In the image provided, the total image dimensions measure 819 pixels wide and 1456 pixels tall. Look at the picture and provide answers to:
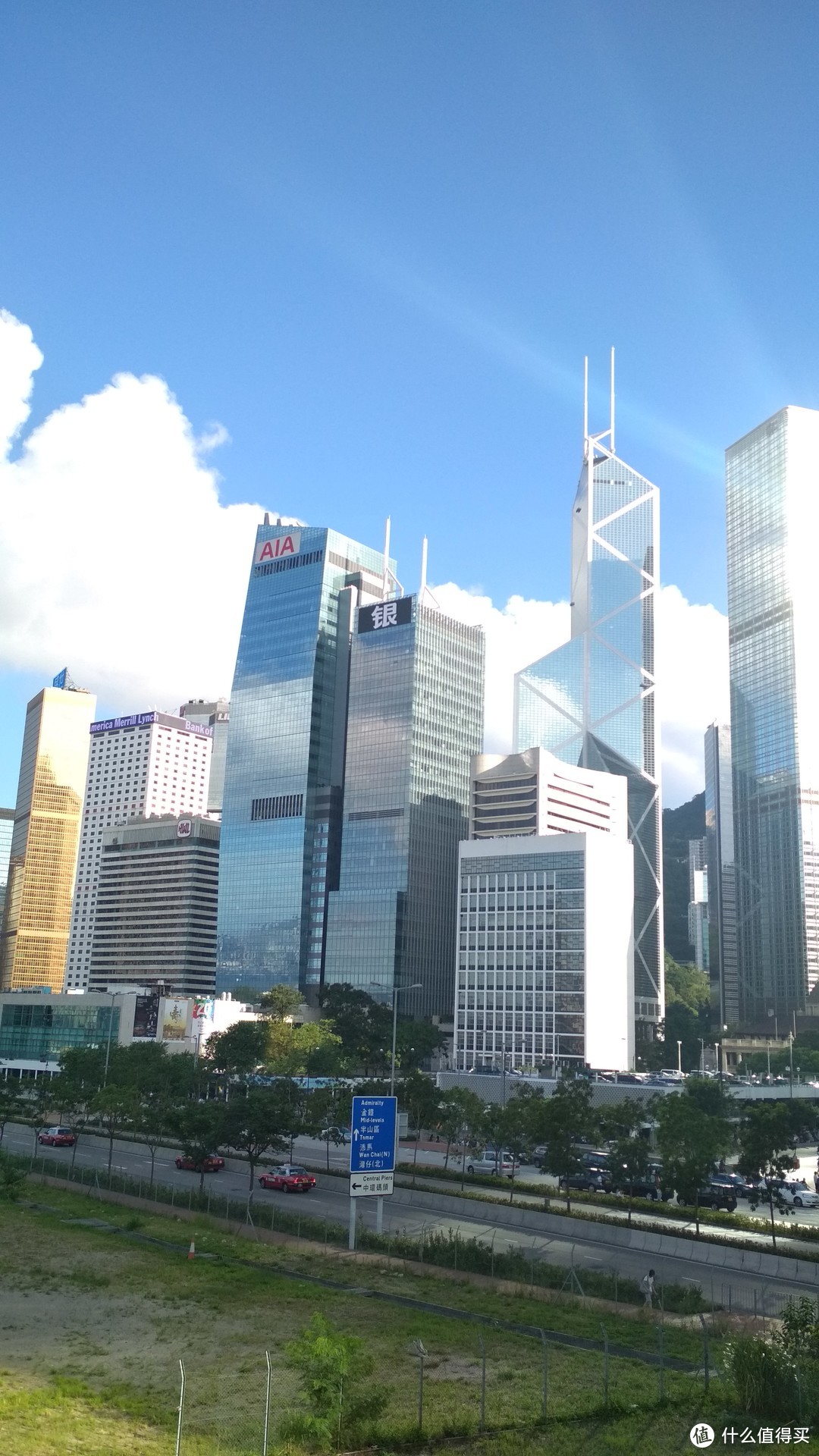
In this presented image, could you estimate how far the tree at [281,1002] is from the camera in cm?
18538

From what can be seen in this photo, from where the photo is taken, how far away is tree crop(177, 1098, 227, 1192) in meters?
68.0

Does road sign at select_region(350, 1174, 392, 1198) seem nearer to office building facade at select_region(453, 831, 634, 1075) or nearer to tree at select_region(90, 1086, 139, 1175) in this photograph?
tree at select_region(90, 1086, 139, 1175)

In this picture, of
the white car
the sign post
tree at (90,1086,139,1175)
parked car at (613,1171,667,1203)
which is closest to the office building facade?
the white car

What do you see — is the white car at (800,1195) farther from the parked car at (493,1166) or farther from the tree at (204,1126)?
the tree at (204,1126)

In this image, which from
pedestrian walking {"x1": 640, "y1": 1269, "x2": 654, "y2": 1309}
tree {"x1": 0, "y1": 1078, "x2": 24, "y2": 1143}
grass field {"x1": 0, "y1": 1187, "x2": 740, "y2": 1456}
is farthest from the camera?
tree {"x1": 0, "y1": 1078, "x2": 24, "y2": 1143}

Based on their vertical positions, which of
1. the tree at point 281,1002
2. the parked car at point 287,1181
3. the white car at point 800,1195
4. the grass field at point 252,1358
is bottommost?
the white car at point 800,1195

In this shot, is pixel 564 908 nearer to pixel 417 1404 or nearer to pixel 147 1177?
pixel 147 1177

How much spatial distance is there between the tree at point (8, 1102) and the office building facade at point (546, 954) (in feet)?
283

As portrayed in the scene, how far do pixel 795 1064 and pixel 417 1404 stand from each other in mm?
171287

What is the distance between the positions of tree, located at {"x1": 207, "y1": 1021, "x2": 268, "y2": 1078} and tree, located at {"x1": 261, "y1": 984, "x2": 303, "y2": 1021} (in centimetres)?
1484

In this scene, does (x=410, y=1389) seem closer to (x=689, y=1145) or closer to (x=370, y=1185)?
(x=370, y=1185)

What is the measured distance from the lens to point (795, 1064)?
18538cm

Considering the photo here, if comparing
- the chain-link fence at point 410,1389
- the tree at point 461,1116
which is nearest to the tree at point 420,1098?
the tree at point 461,1116

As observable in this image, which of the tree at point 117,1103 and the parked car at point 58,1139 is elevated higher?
the tree at point 117,1103
